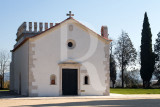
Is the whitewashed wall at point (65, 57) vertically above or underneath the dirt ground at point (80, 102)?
above

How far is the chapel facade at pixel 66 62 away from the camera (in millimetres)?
26578

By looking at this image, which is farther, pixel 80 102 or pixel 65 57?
pixel 65 57

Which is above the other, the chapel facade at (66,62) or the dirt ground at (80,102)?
the chapel facade at (66,62)

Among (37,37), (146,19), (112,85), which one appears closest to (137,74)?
(112,85)

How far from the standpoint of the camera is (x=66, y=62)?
2727cm

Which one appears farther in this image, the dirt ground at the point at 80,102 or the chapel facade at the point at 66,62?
the chapel facade at the point at 66,62

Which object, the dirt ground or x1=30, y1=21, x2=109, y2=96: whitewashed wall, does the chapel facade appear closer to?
x1=30, y1=21, x2=109, y2=96: whitewashed wall

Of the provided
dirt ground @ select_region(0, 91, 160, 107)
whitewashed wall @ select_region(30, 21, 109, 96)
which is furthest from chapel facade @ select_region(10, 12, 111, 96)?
dirt ground @ select_region(0, 91, 160, 107)

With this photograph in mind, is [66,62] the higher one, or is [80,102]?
[66,62]

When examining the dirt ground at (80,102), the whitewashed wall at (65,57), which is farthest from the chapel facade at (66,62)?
the dirt ground at (80,102)

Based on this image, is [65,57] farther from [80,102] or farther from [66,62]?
[80,102]

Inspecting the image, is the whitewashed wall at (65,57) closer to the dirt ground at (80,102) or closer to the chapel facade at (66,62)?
the chapel facade at (66,62)

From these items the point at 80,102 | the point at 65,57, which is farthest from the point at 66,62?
the point at 80,102

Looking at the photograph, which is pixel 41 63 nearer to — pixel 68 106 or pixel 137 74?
pixel 68 106
